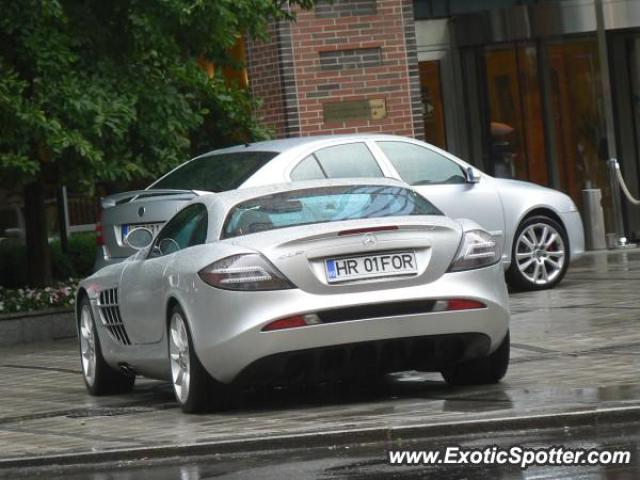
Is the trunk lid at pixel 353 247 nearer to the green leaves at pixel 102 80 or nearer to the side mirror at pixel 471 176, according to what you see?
the side mirror at pixel 471 176

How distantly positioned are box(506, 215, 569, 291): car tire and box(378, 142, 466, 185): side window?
104 centimetres

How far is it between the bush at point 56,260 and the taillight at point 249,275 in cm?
1131

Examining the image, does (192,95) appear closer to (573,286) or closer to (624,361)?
(573,286)

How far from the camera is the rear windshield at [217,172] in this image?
1460 cm

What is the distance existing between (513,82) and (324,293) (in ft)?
51.8

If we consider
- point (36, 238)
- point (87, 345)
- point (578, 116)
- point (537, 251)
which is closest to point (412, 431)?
point (87, 345)

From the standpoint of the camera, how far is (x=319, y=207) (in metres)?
10.4

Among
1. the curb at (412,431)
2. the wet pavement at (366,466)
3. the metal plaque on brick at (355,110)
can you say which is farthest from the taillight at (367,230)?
the metal plaque on brick at (355,110)

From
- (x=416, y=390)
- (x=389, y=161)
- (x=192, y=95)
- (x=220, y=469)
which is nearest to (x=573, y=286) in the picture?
(x=389, y=161)

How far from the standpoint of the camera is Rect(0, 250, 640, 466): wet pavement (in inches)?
339

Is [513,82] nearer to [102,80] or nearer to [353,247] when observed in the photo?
[102,80]

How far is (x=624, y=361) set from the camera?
10.8 meters

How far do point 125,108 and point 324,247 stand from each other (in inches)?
282

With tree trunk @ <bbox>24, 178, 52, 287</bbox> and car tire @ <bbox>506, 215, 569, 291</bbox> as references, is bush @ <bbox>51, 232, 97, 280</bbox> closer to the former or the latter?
tree trunk @ <bbox>24, 178, 52, 287</bbox>
